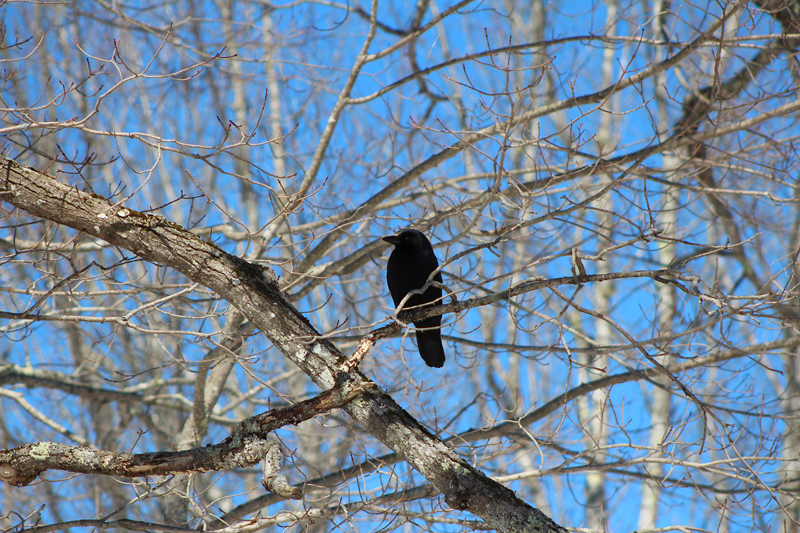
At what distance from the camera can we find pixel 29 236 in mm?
6402

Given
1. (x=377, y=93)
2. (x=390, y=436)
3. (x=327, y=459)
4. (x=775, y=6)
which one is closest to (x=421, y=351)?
(x=390, y=436)

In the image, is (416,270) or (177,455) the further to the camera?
(416,270)

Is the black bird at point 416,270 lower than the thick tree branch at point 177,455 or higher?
higher

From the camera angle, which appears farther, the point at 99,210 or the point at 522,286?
the point at 99,210

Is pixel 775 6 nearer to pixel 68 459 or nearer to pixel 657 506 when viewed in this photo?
pixel 68 459

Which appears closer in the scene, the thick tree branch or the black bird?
the thick tree branch

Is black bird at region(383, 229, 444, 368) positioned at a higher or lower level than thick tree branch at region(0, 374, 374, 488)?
higher

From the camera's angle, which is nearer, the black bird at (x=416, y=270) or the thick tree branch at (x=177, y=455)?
the thick tree branch at (x=177, y=455)

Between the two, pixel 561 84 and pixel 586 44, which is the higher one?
pixel 586 44

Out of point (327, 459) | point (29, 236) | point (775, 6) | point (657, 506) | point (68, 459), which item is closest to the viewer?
point (68, 459)

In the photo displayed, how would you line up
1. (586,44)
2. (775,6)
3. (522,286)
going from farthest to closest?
(775,6) → (586,44) → (522,286)

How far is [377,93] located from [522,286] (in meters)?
2.79

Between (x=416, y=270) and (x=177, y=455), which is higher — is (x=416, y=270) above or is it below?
above

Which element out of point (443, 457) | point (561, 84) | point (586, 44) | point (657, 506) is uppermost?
point (586, 44)
